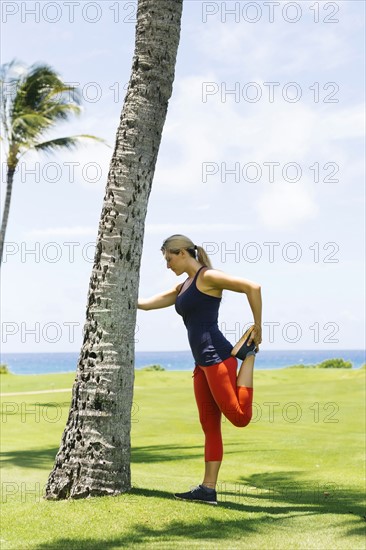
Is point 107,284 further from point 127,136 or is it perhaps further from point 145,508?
point 145,508

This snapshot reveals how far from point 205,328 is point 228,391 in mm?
634

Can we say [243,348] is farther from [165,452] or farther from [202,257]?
[165,452]

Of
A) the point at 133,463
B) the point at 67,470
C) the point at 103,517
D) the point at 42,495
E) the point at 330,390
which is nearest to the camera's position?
the point at 103,517

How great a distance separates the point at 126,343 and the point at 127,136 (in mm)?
2244

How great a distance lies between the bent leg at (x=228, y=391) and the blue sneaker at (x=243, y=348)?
4.0 inches

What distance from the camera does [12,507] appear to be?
802 centimetres

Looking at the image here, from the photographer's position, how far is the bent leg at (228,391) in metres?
Answer: 7.32

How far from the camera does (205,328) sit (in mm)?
7402

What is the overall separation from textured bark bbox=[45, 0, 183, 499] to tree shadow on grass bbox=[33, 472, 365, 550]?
57 cm

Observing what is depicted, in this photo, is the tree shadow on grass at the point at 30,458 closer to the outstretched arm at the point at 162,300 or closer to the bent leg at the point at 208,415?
the outstretched arm at the point at 162,300

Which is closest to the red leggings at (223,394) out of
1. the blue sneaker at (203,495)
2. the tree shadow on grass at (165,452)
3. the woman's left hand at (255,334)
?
the woman's left hand at (255,334)

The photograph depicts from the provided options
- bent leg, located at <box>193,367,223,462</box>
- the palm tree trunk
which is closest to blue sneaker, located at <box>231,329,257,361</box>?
bent leg, located at <box>193,367,223,462</box>

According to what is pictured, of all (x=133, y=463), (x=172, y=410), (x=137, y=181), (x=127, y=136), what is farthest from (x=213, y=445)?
(x=172, y=410)

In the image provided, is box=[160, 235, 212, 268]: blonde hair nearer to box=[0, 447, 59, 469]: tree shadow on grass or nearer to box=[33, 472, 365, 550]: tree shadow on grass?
box=[33, 472, 365, 550]: tree shadow on grass
